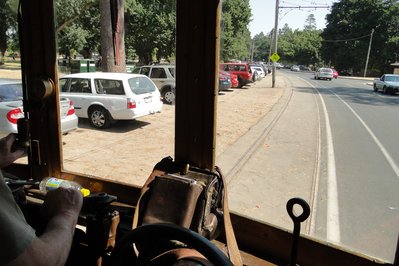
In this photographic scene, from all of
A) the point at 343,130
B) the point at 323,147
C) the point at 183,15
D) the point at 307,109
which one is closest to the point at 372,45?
the point at 307,109

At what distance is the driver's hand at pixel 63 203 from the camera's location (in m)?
1.31

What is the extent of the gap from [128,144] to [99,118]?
2128 mm

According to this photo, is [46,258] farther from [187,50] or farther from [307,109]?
[307,109]

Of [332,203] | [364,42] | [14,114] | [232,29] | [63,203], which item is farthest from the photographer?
[364,42]

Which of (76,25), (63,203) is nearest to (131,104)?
(76,25)

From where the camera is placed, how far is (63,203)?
1.33 m

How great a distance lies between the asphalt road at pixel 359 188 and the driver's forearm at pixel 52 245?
1329 millimetres

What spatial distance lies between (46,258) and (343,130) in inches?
414

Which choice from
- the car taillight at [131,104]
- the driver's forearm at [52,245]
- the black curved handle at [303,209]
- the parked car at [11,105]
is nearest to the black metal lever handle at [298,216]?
the black curved handle at [303,209]

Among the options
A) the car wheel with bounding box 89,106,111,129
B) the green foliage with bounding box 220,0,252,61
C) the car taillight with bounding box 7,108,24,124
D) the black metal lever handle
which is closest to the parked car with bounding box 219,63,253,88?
the green foliage with bounding box 220,0,252,61

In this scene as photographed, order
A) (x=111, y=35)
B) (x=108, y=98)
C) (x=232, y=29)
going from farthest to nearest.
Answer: (x=232, y=29)
(x=108, y=98)
(x=111, y=35)

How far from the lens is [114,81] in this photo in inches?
388

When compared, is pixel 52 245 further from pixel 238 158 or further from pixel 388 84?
pixel 388 84

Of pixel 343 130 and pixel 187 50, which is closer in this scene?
pixel 187 50
